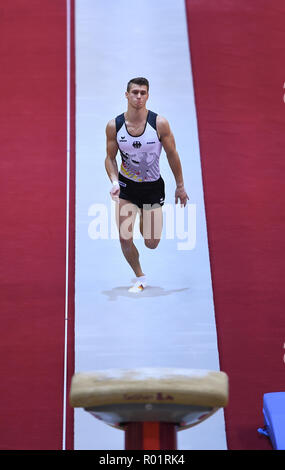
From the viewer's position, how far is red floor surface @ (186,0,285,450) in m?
4.04

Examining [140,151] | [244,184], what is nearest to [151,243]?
[140,151]

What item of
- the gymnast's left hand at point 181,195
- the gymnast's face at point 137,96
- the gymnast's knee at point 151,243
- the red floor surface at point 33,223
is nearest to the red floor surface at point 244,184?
the gymnast's left hand at point 181,195

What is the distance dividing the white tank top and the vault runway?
3.6 inches

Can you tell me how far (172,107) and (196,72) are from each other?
0.58 m

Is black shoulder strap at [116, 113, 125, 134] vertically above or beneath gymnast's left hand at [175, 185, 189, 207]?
above

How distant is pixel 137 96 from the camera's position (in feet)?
14.6

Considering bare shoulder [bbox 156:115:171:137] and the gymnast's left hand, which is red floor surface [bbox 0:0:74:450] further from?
bare shoulder [bbox 156:115:171:137]

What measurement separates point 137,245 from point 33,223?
77cm

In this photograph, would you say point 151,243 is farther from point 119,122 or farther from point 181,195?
point 119,122

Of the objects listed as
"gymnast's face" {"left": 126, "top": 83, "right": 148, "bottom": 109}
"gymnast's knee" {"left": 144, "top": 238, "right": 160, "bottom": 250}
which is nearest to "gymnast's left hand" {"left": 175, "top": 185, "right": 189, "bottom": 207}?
"gymnast's knee" {"left": 144, "top": 238, "right": 160, "bottom": 250}

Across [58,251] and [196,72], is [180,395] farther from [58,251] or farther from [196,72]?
[196,72]

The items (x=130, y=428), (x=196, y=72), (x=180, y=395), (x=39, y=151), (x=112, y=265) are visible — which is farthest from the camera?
(x=196, y=72)
